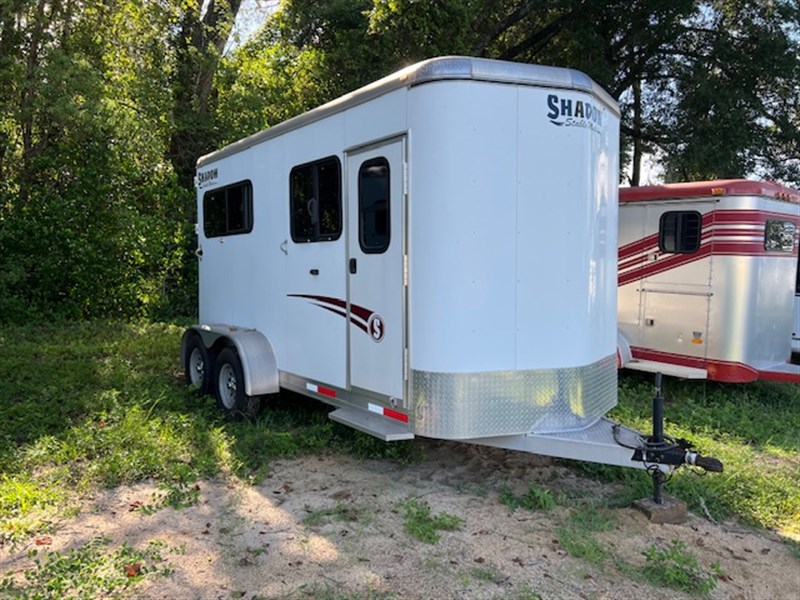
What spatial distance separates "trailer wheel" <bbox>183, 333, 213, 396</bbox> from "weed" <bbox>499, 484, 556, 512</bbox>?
3.50 meters

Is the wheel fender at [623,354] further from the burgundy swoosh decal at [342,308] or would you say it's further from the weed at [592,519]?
the burgundy swoosh decal at [342,308]

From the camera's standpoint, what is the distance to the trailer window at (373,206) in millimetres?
4688

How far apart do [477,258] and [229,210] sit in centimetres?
368

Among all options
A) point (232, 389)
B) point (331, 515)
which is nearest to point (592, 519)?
point (331, 515)

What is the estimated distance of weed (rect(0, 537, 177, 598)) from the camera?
11.2 ft

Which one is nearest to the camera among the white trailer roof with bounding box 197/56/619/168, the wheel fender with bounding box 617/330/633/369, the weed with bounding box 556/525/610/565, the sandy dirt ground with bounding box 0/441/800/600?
the sandy dirt ground with bounding box 0/441/800/600

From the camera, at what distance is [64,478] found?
4879mm

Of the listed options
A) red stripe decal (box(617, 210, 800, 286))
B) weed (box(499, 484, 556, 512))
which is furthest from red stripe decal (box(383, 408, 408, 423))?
red stripe decal (box(617, 210, 800, 286))

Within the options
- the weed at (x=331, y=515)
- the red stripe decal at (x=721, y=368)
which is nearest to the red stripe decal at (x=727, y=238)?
the red stripe decal at (x=721, y=368)

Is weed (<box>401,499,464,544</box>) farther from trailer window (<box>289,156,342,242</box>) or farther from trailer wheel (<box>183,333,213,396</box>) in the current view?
trailer wheel (<box>183,333,213,396</box>)

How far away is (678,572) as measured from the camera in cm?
363

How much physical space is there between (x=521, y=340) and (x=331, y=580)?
187cm

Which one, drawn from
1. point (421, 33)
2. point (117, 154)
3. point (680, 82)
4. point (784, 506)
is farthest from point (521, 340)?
point (680, 82)

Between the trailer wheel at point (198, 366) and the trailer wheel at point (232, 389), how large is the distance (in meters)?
0.23
